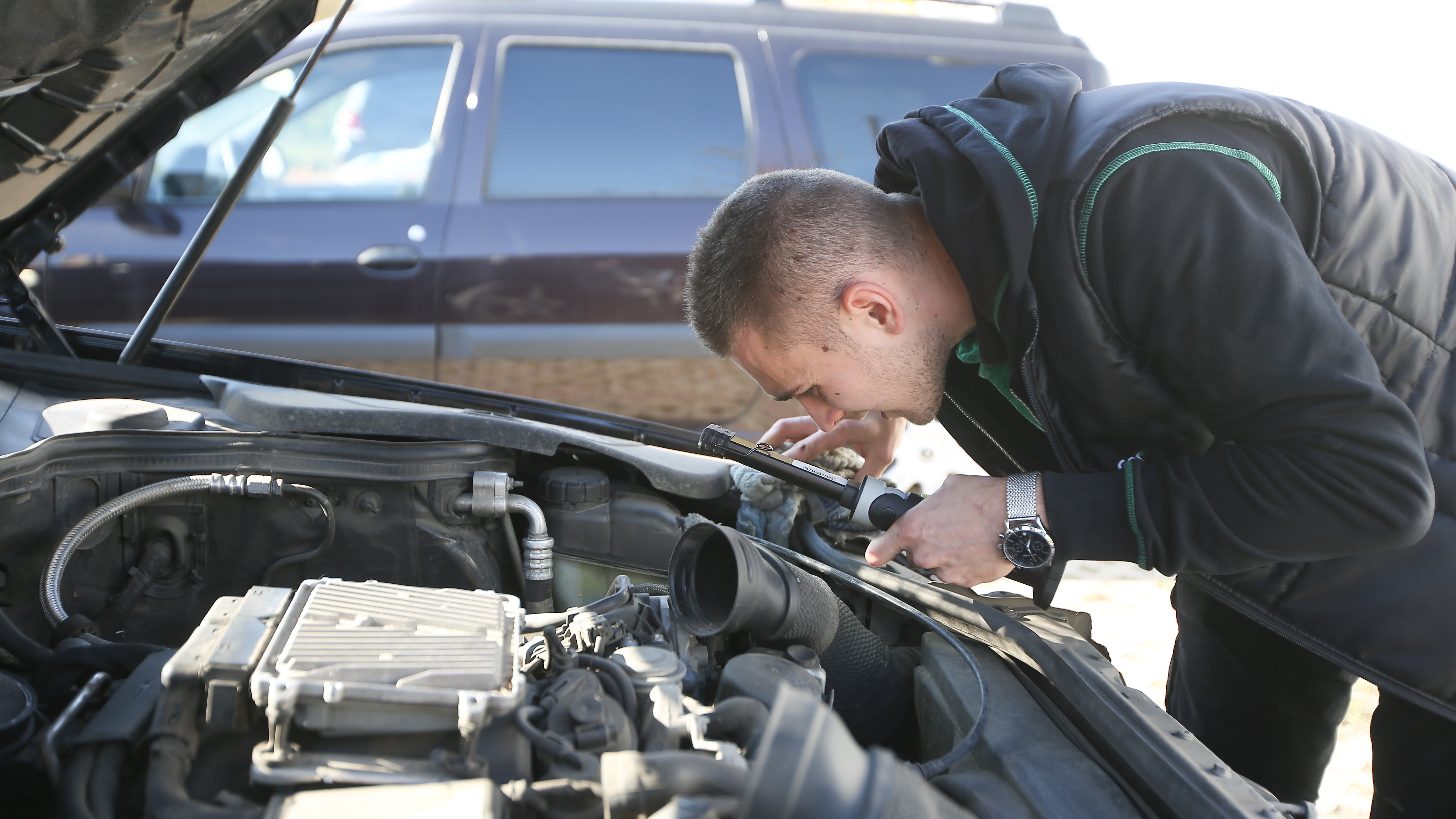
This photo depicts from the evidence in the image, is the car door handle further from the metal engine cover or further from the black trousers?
the black trousers

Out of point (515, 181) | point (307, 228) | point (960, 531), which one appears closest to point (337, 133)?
point (307, 228)

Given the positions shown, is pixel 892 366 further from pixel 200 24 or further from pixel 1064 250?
pixel 200 24

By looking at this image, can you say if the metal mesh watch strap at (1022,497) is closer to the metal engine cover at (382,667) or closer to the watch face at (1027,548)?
the watch face at (1027,548)

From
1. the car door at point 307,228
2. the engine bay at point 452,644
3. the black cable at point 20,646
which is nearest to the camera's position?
the engine bay at point 452,644

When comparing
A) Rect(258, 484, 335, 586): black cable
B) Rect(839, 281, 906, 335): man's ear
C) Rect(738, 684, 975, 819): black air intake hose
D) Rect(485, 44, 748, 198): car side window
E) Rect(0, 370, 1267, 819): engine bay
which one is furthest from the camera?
Rect(485, 44, 748, 198): car side window

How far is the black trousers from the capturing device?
1.64 meters

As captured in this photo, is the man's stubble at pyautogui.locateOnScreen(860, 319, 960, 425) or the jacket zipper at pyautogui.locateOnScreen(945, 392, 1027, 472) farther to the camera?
the jacket zipper at pyautogui.locateOnScreen(945, 392, 1027, 472)

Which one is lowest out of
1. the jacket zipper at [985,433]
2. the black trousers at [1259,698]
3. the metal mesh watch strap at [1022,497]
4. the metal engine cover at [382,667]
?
the black trousers at [1259,698]

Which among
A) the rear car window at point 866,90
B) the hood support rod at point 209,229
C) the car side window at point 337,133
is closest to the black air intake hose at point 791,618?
the hood support rod at point 209,229

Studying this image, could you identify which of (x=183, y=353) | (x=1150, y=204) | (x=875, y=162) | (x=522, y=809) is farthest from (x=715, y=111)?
(x=522, y=809)

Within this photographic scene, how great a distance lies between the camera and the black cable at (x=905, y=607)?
1123 mm

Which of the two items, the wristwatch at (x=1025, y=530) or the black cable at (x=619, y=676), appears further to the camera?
the wristwatch at (x=1025, y=530)

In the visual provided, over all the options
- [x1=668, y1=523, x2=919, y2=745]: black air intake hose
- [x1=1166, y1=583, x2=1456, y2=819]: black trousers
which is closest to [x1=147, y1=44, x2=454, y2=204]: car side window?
[x1=668, y1=523, x2=919, y2=745]: black air intake hose

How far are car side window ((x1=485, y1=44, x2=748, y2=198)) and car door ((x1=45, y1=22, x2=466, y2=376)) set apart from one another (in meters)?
0.23
